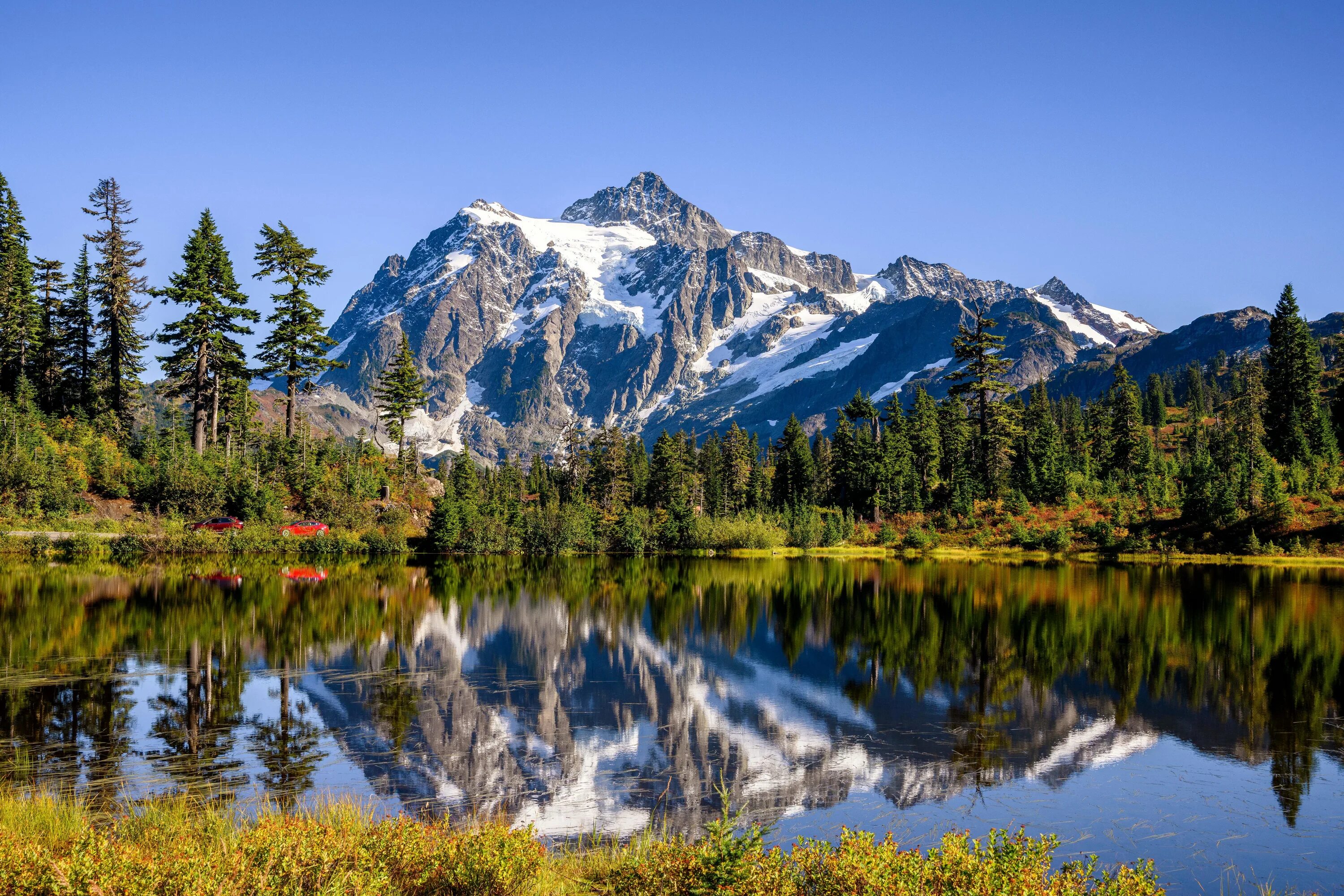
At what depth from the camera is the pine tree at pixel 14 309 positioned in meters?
69.8

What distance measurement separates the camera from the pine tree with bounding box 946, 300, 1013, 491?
8762 centimetres

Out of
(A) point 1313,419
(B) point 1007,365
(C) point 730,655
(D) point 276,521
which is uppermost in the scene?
(B) point 1007,365

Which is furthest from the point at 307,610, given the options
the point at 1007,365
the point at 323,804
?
the point at 1007,365

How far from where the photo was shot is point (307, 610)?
35.2 metres

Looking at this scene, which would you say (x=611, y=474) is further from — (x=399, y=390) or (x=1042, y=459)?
(x=1042, y=459)

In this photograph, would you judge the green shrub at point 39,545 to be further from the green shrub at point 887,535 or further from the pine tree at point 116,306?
the green shrub at point 887,535

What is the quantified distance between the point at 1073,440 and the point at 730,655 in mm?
99693

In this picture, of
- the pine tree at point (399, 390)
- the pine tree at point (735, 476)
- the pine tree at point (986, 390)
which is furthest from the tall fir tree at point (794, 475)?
the pine tree at point (399, 390)

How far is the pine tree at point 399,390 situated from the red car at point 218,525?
2474 centimetres

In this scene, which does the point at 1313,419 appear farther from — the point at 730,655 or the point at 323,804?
the point at 323,804

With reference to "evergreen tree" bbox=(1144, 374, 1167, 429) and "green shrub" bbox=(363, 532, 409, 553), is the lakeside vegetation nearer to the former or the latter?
"green shrub" bbox=(363, 532, 409, 553)

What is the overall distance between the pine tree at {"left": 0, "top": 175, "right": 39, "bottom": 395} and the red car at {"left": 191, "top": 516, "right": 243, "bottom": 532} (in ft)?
67.8

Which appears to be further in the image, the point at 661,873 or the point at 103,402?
the point at 103,402

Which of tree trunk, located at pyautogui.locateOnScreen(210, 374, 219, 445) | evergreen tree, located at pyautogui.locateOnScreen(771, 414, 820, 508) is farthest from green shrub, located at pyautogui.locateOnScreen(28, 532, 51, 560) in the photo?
evergreen tree, located at pyautogui.locateOnScreen(771, 414, 820, 508)
